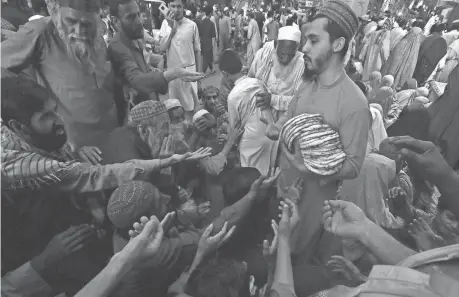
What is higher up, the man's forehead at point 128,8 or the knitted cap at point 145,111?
the man's forehead at point 128,8

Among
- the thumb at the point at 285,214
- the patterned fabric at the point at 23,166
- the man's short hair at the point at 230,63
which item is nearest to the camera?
the patterned fabric at the point at 23,166

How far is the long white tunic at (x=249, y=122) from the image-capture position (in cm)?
285

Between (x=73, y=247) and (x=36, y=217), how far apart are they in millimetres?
225

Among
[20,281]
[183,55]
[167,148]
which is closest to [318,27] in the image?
[167,148]

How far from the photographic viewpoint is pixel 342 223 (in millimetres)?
1529

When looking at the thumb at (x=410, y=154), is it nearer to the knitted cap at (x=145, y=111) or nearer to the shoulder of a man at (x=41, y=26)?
the knitted cap at (x=145, y=111)

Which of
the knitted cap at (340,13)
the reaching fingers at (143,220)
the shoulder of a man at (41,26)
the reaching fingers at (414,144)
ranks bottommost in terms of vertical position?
the reaching fingers at (143,220)

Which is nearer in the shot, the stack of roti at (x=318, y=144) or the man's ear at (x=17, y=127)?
the man's ear at (x=17, y=127)

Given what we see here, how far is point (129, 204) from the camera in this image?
136 centimetres

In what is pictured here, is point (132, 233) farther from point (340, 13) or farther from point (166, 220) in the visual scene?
point (340, 13)

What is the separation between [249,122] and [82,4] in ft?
5.25

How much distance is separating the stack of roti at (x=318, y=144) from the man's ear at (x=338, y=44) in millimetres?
335

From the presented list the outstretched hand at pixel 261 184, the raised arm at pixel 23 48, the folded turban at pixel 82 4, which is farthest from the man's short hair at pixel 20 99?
the outstretched hand at pixel 261 184

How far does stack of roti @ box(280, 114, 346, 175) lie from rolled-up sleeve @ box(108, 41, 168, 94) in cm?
102
